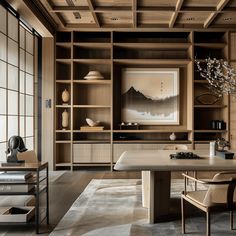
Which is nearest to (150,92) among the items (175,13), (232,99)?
(232,99)

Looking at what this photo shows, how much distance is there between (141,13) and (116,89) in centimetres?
174

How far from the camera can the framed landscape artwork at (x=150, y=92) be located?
662cm

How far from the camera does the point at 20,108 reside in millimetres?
5488

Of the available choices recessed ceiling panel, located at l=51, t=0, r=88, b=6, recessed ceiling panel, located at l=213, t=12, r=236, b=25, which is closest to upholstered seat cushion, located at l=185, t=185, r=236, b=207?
recessed ceiling panel, located at l=51, t=0, r=88, b=6

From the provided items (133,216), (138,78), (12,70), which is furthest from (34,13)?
(133,216)

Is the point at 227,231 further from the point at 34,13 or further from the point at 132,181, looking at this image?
the point at 34,13

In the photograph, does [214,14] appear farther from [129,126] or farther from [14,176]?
[14,176]

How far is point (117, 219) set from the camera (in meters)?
3.20

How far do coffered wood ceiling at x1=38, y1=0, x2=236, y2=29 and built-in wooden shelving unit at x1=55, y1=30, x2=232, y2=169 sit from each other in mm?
277

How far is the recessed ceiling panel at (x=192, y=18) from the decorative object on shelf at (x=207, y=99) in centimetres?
151

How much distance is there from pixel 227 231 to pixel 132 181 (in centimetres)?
245

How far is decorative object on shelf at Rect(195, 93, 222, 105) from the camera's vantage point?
652cm

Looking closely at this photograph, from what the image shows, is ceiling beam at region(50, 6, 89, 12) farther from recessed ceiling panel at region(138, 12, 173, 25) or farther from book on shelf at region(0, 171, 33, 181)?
book on shelf at region(0, 171, 33, 181)

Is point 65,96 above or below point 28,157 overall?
above
